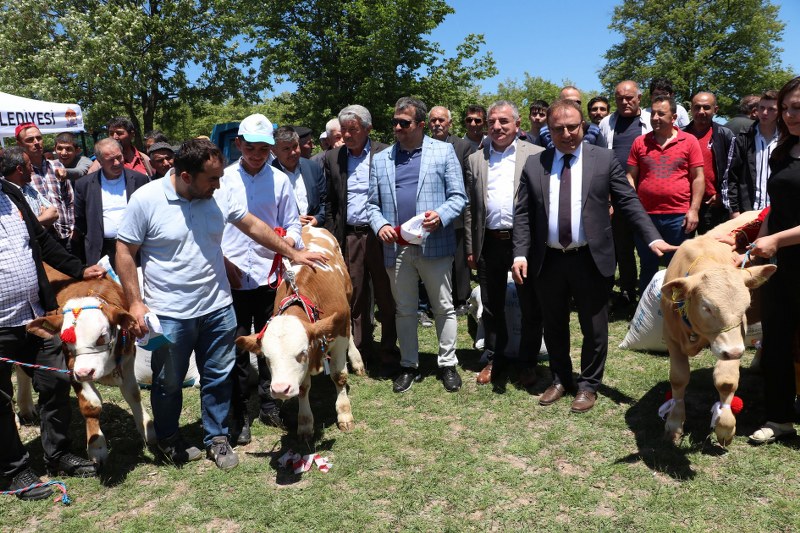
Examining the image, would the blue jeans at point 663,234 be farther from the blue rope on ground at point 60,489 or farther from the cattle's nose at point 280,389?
the blue rope on ground at point 60,489

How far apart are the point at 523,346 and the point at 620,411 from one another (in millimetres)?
1073

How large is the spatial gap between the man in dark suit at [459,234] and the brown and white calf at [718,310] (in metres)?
2.65

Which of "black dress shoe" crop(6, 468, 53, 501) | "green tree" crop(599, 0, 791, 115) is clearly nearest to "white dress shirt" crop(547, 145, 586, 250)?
A: "black dress shoe" crop(6, 468, 53, 501)

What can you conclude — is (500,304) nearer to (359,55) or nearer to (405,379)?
(405,379)

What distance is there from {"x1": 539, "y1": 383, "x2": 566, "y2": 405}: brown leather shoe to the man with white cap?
237 cm

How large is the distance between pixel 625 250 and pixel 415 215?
366cm

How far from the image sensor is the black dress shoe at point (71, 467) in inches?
168

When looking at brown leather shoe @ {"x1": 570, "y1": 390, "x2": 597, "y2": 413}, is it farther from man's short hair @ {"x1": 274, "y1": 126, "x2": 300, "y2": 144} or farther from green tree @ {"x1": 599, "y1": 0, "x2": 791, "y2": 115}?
green tree @ {"x1": 599, "y1": 0, "x2": 791, "y2": 115}

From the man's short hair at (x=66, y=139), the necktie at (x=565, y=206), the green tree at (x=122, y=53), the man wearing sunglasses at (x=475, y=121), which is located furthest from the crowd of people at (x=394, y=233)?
the green tree at (x=122, y=53)

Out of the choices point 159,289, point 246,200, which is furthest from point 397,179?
point 159,289

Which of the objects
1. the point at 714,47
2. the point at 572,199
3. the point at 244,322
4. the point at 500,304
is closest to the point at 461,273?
the point at 500,304

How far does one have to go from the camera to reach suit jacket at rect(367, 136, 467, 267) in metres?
5.27

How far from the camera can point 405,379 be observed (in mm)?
5605

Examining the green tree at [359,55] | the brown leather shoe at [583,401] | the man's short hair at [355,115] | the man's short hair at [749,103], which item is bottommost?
the brown leather shoe at [583,401]
